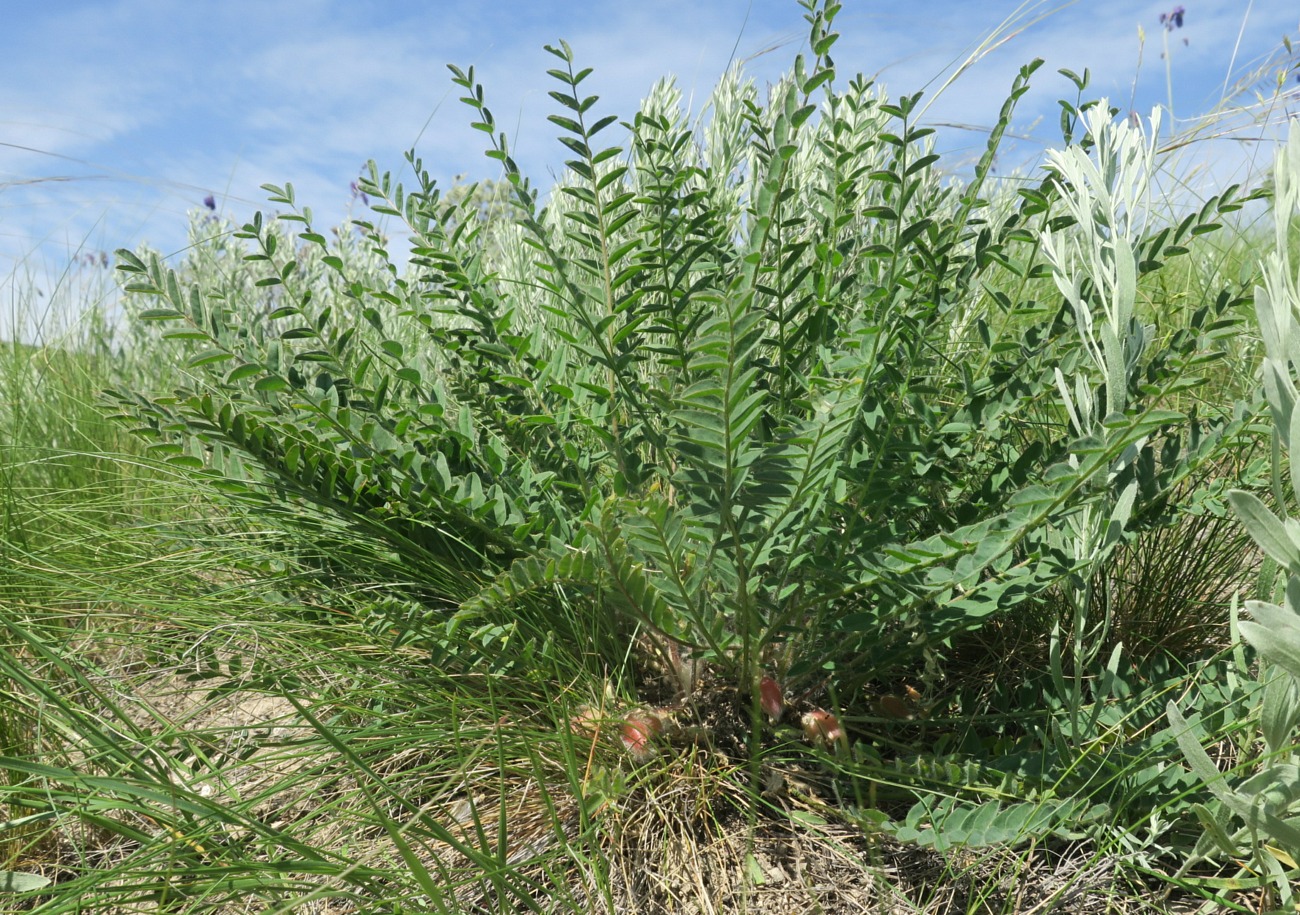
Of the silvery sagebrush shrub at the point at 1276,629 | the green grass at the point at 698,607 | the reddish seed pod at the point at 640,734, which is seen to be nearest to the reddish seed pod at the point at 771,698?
the green grass at the point at 698,607

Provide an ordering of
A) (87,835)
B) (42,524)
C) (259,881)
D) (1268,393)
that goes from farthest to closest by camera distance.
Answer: (42,524), (87,835), (259,881), (1268,393)

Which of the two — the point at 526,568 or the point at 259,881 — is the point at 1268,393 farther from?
the point at 259,881

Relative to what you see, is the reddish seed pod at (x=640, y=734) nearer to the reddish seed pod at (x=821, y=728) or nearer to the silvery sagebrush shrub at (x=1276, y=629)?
the reddish seed pod at (x=821, y=728)

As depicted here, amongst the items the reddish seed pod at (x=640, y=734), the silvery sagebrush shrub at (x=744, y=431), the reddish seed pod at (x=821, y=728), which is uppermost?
the silvery sagebrush shrub at (x=744, y=431)

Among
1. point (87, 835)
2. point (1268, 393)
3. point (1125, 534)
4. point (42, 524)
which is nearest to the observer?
point (1268, 393)

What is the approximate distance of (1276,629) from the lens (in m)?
1.03

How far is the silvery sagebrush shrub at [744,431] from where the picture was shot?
4.42ft

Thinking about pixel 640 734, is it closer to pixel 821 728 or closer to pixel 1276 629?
pixel 821 728

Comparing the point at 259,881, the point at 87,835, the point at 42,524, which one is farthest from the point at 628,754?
the point at 42,524

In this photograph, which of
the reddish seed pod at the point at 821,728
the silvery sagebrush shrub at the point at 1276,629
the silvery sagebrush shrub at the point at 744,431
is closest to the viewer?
the silvery sagebrush shrub at the point at 1276,629

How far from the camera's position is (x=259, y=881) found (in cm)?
134

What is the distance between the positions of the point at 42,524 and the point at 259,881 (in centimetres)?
167

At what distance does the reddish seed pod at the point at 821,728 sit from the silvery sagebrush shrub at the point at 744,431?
76 mm

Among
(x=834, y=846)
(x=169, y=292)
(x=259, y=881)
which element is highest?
(x=169, y=292)
